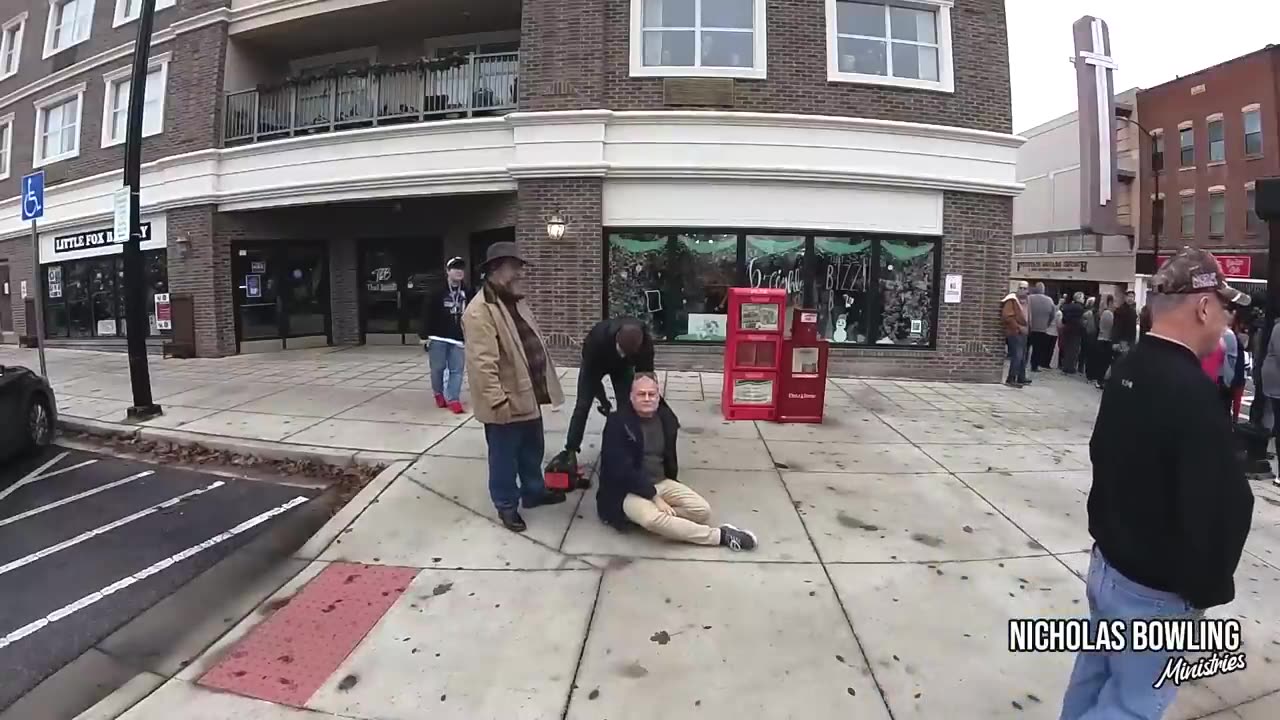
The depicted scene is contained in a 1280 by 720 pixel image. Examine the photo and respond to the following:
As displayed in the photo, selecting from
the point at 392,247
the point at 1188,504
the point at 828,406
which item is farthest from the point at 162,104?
the point at 1188,504

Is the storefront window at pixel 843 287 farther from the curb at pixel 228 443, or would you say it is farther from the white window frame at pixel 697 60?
the curb at pixel 228 443

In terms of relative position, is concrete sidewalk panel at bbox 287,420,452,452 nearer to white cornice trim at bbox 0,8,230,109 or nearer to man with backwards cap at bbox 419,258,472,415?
man with backwards cap at bbox 419,258,472,415

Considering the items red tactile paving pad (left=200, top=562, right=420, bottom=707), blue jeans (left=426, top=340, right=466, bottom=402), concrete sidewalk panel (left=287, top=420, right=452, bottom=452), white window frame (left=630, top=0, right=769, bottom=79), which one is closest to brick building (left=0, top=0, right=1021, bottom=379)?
white window frame (left=630, top=0, right=769, bottom=79)

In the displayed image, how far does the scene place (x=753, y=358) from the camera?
7.53 m

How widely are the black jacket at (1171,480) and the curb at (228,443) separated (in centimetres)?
533

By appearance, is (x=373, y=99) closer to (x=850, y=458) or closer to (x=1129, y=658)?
Answer: (x=850, y=458)

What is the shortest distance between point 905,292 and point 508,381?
329 inches

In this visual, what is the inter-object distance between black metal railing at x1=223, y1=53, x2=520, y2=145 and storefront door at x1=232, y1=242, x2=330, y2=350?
7.40ft

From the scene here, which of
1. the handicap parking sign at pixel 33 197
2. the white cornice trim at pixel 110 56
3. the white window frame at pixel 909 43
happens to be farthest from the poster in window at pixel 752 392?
the white cornice trim at pixel 110 56

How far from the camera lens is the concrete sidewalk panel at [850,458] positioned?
5.81 metres

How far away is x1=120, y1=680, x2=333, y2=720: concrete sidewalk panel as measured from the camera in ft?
8.87

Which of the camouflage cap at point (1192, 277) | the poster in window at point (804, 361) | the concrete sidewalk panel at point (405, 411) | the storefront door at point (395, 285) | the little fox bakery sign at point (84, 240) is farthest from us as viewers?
the little fox bakery sign at point (84, 240)

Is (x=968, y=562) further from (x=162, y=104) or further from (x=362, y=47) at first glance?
(x=162, y=104)

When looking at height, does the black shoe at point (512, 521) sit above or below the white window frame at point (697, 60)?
below
